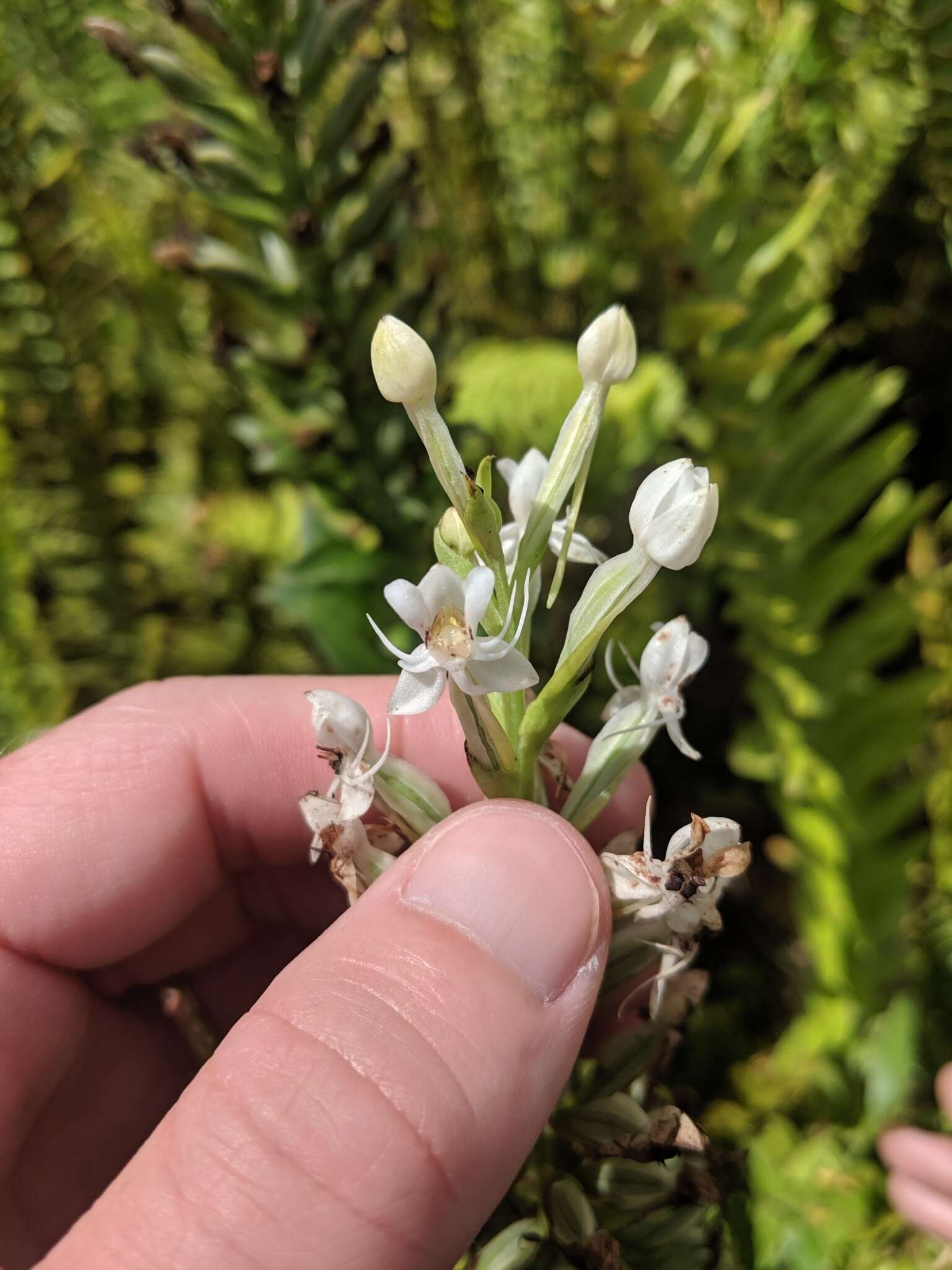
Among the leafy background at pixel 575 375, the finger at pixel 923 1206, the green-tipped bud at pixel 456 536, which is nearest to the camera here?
the green-tipped bud at pixel 456 536

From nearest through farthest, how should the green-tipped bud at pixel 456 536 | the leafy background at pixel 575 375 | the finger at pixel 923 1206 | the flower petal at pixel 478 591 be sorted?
the flower petal at pixel 478 591, the green-tipped bud at pixel 456 536, the finger at pixel 923 1206, the leafy background at pixel 575 375

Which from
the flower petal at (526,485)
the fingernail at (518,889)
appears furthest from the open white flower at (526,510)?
the fingernail at (518,889)

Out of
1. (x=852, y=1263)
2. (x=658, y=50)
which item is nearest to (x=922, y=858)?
(x=852, y=1263)

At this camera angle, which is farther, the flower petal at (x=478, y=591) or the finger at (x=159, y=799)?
the finger at (x=159, y=799)

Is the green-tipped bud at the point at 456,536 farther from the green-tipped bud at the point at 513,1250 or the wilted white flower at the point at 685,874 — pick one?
the green-tipped bud at the point at 513,1250

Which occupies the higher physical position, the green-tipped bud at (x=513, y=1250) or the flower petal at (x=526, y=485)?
the flower petal at (x=526, y=485)

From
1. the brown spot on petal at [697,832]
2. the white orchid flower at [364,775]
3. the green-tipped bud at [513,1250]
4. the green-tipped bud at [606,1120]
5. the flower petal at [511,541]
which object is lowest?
the green-tipped bud at [513,1250]

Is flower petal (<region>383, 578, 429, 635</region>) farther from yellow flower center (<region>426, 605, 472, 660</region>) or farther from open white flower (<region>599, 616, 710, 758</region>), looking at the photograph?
open white flower (<region>599, 616, 710, 758</region>)
